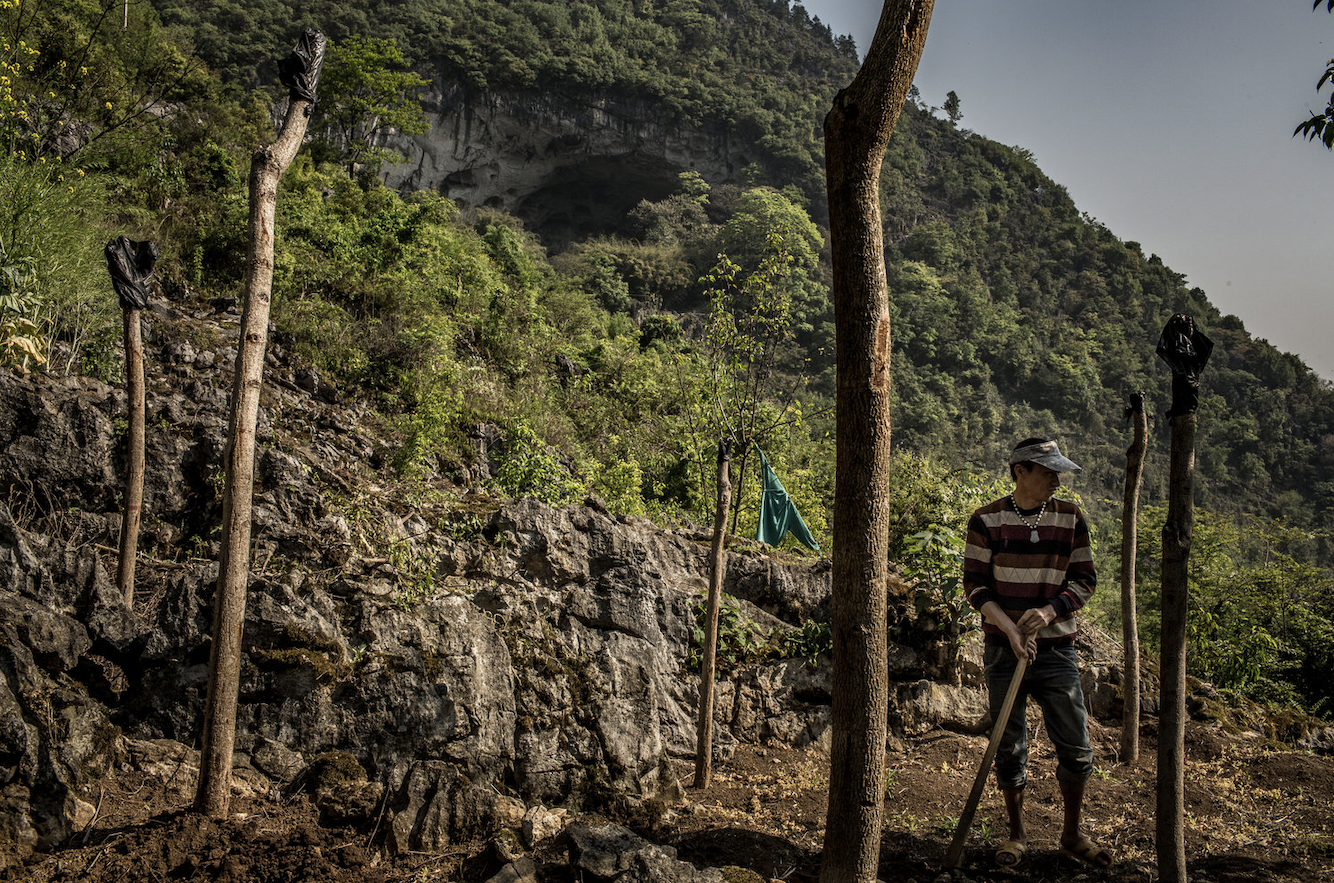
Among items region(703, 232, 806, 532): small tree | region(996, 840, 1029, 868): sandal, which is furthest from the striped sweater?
region(703, 232, 806, 532): small tree

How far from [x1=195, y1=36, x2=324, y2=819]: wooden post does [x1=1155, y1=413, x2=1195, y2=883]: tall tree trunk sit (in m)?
4.31

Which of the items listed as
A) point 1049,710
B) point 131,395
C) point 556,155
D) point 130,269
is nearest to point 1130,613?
point 1049,710

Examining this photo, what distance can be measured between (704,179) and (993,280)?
25.1 metres

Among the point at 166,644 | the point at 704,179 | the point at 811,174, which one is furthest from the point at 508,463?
the point at 811,174

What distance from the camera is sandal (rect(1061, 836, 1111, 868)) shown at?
3.43 metres

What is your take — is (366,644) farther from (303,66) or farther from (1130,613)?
(1130,613)

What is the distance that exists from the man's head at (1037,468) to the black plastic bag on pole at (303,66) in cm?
413

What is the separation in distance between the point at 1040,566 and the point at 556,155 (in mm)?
51175

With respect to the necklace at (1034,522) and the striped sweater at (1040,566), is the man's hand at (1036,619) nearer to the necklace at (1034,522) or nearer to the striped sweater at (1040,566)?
the striped sweater at (1040,566)

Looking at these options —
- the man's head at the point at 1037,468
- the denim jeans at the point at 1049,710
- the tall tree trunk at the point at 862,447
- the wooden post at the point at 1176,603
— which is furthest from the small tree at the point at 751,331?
the tall tree trunk at the point at 862,447

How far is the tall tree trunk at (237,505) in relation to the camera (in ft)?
11.8

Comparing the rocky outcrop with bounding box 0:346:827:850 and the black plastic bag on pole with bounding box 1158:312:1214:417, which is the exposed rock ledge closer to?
the rocky outcrop with bounding box 0:346:827:850

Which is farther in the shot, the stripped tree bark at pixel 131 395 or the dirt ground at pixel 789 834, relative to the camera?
the stripped tree bark at pixel 131 395

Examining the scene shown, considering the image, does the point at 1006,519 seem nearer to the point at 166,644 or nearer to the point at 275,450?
the point at 166,644
